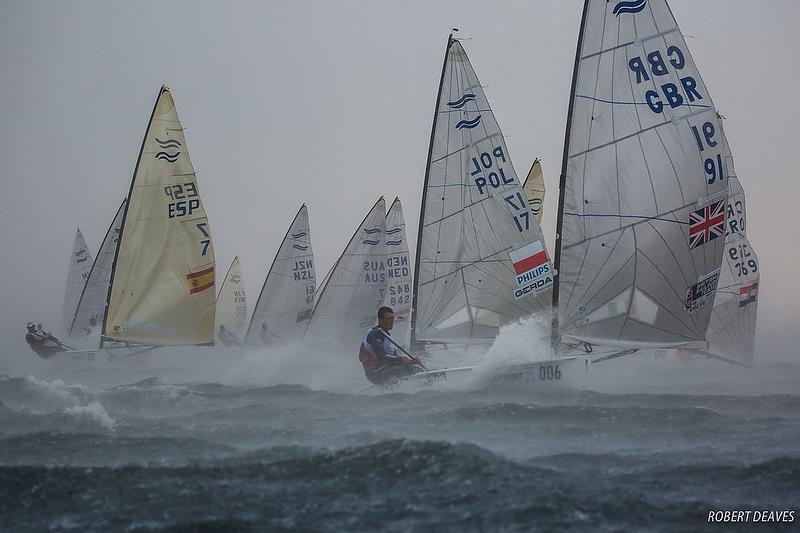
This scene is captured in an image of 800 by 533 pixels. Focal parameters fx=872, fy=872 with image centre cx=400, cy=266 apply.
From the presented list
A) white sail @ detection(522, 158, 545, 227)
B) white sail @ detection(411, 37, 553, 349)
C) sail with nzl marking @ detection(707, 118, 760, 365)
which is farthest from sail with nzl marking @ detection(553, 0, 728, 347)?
white sail @ detection(522, 158, 545, 227)

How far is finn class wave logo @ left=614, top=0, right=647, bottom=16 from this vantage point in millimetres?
17094

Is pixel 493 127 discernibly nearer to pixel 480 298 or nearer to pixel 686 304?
pixel 480 298

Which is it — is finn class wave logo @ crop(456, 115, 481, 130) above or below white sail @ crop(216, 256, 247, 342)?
above

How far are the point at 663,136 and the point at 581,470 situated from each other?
9669 millimetres

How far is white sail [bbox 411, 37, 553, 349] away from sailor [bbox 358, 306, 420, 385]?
312 cm

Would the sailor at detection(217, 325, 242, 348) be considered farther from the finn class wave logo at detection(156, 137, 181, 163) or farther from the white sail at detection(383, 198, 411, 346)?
the finn class wave logo at detection(156, 137, 181, 163)

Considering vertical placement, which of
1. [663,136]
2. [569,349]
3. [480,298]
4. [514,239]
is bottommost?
[569,349]

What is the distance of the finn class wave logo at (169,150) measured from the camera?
24656mm

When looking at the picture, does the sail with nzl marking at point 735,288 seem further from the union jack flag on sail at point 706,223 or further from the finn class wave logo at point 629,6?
the finn class wave logo at point 629,6

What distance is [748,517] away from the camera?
7.36 meters

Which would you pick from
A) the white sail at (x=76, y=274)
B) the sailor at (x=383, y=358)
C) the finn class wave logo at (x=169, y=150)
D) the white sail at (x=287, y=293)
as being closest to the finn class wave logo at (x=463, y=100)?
the sailor at (x=383, y=358)

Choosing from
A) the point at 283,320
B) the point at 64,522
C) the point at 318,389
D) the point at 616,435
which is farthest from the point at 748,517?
the point at 283,320

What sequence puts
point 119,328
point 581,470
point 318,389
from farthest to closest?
point 119,328
point 318,389
point 581,470

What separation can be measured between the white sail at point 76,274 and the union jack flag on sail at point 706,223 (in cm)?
3042
